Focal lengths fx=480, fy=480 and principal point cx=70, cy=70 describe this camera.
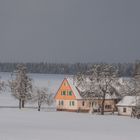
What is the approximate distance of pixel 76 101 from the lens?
91.3 m

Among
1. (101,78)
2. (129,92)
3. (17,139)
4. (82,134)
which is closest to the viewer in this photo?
(17,139)

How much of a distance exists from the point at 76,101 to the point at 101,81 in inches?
348

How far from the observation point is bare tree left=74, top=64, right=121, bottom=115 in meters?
84.1

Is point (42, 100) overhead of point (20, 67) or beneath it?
beneath

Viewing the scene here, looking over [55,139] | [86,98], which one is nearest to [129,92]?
[86,98]

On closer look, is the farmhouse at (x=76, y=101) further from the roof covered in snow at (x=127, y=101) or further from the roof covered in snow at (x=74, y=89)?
the roof covered in snow at (x=127, y=101)

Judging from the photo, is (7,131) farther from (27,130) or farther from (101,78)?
(101,78)

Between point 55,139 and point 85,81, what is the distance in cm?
4701

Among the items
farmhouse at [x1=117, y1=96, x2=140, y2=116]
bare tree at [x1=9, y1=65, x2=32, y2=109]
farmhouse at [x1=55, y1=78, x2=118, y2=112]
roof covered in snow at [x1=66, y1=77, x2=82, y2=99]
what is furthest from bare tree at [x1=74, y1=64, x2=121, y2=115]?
bare tree at [x1=9, y1=65, x2=32, y2=109]

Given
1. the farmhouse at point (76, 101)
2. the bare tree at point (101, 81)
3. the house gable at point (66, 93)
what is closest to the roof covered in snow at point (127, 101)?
the bare tree at point (101, 81)

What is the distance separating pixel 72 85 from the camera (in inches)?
3701

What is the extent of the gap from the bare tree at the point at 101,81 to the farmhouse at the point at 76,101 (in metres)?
1.83

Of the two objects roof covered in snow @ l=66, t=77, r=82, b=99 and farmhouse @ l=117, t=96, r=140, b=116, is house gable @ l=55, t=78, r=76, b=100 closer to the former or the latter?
roof covered in snow @ l=66, t=77, r=82, b=99

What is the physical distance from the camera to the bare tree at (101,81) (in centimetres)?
8412
